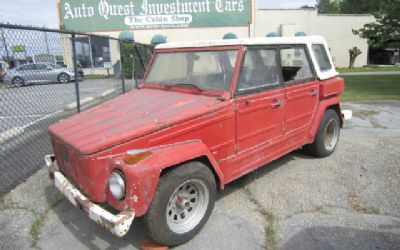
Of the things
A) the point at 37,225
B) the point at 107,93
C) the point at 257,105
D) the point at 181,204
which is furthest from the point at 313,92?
the point at 107,93

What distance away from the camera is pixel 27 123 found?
6.77 metres

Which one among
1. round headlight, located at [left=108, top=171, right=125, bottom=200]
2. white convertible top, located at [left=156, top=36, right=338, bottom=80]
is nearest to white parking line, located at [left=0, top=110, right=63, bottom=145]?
white convertible top, located at [left=156, top=36, right=338, bottom=80]

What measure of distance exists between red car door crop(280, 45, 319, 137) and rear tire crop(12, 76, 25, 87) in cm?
404

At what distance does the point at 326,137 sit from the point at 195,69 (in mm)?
2655

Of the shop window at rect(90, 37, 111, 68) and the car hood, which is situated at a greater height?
the shop window at rect(90, 37, 111, 68)

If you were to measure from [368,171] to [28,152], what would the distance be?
529 centimetres

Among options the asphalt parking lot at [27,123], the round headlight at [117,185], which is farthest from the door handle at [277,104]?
the asphalt parking lot at [27,123]

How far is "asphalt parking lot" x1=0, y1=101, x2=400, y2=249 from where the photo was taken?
10.2ft

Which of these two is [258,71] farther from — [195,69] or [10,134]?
[10,134]

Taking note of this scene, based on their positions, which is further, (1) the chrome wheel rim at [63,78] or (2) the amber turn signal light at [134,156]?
(1) the chrome wheel rim at [63,78]

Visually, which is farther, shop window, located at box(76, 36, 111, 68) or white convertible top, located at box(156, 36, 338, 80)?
shop window, located at box(76, 36, 111, 68)

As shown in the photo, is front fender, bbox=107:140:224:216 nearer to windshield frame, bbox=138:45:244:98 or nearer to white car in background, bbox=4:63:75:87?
windshield frame, bbox=138:45:244:98

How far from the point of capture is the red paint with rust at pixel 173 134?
2.74 metres

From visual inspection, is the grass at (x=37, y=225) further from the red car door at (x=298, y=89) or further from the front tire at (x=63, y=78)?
the front tire at (x=63, y=78)
